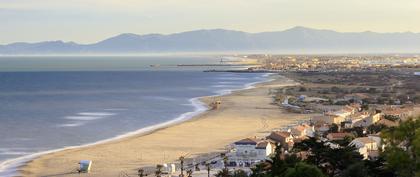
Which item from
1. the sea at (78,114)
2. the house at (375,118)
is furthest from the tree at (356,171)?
the house at (375,118)

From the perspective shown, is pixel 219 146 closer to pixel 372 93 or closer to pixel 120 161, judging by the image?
pixel 120 161

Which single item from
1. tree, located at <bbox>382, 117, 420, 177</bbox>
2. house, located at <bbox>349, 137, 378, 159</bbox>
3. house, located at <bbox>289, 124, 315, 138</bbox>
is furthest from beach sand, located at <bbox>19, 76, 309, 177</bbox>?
tree, located at <bbox>382, 117, 420, 177</bbox>

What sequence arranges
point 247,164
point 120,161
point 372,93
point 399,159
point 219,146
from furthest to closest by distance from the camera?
point 372,93 → point 219,146 → point 120,161 → point 247,164 → point 399,159

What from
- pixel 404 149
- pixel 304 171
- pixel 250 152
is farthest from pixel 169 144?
pixel 304 171

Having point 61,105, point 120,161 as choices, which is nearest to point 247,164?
point 120,161

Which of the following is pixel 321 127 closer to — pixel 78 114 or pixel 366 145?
pixel 366 145

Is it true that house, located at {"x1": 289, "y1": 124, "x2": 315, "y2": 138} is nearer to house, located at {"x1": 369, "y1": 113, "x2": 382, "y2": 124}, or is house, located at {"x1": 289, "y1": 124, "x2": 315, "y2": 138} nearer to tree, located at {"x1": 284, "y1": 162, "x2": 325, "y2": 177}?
house, located at {"x1": 369, "y1": 113, "x2": 382, "y2": 124}
